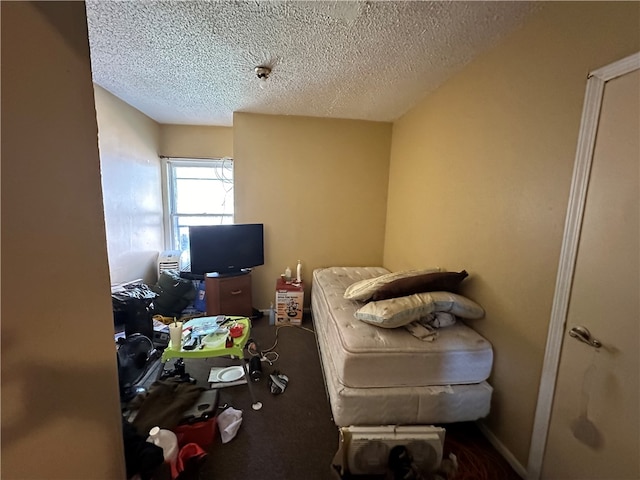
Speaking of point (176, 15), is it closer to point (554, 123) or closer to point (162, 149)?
point (554, 123)

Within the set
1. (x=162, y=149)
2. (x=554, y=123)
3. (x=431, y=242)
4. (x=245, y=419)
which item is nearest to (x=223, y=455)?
(x=245, y=419)

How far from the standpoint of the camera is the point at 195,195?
3932 mm

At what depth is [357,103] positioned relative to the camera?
271 centimetres

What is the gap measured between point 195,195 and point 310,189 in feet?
5.86

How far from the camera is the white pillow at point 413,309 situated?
1622 millimetres

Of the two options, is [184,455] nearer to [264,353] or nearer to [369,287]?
[264,353]

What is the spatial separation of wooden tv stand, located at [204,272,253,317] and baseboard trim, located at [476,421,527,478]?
2.42 meters

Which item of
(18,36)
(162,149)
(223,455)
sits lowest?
(223,455)

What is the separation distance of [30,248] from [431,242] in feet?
7.77

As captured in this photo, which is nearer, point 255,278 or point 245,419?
point 245,419

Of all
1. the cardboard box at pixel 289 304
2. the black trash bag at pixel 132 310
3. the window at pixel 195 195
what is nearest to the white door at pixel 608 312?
the cardboard box at pixel 289 304

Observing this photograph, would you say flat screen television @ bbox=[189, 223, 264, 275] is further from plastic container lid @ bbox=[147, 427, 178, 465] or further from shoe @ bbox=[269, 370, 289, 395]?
plastic container lid @ bbox=[147, 427, 178, 465]

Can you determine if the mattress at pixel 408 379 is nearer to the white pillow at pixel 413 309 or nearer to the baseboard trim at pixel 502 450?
the white pillow at pixel 413 309

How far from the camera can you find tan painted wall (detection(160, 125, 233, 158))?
12.3 ft
